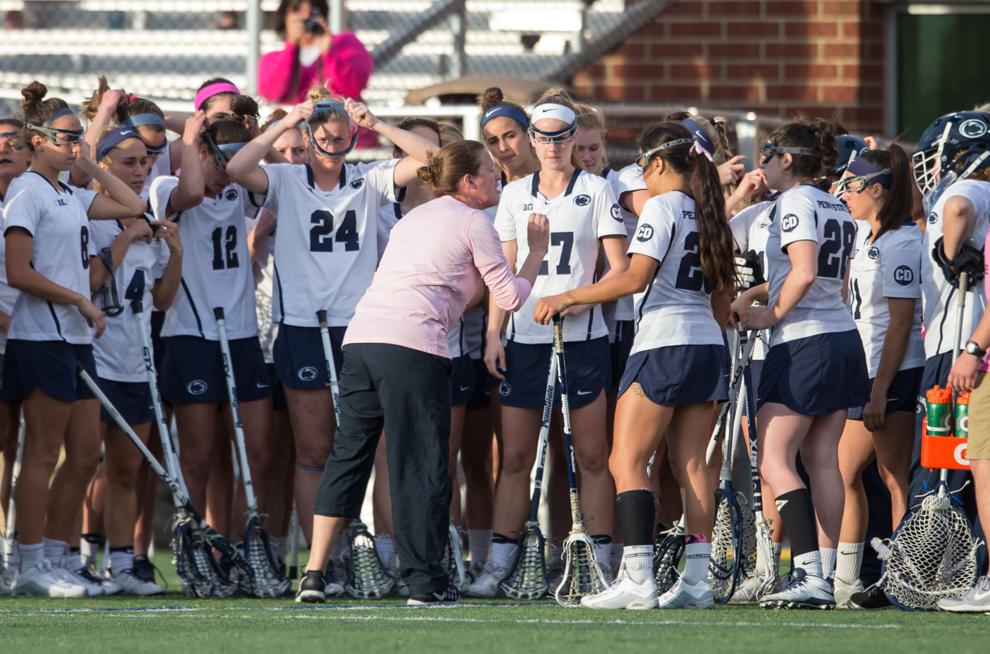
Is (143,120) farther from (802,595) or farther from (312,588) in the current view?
(802,595)

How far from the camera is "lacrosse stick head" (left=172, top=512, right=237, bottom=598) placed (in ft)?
26.2


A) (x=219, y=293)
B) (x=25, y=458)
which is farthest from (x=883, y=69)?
(x=25, y=458)

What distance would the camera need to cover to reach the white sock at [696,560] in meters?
7.03

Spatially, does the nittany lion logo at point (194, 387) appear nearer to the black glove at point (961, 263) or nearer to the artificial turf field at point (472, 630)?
the artificial turf field at point (472, 630)

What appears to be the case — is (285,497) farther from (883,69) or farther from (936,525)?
(883,69)

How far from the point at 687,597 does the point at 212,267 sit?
9.41ft

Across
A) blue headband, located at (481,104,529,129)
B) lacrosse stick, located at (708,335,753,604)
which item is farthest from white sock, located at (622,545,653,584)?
blue headband, located at (481,104,529,129)

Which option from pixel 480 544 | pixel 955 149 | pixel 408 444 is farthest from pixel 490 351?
pixel 955 149

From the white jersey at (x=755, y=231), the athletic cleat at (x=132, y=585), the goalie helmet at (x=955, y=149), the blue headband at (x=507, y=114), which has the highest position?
the blue headband at (x=507, y=114)

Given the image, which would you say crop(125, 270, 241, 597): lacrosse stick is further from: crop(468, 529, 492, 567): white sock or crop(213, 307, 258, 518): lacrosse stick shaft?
crop(468, 529, 492, 567): white sock

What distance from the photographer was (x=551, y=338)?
7.98 meters

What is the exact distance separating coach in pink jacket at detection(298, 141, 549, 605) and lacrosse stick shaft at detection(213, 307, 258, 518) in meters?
0.91

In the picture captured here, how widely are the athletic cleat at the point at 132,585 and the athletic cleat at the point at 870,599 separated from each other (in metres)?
3.17

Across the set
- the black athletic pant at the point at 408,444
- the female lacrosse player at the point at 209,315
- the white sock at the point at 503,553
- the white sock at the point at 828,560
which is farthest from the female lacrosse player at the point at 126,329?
the white sock at the point at 828,560
